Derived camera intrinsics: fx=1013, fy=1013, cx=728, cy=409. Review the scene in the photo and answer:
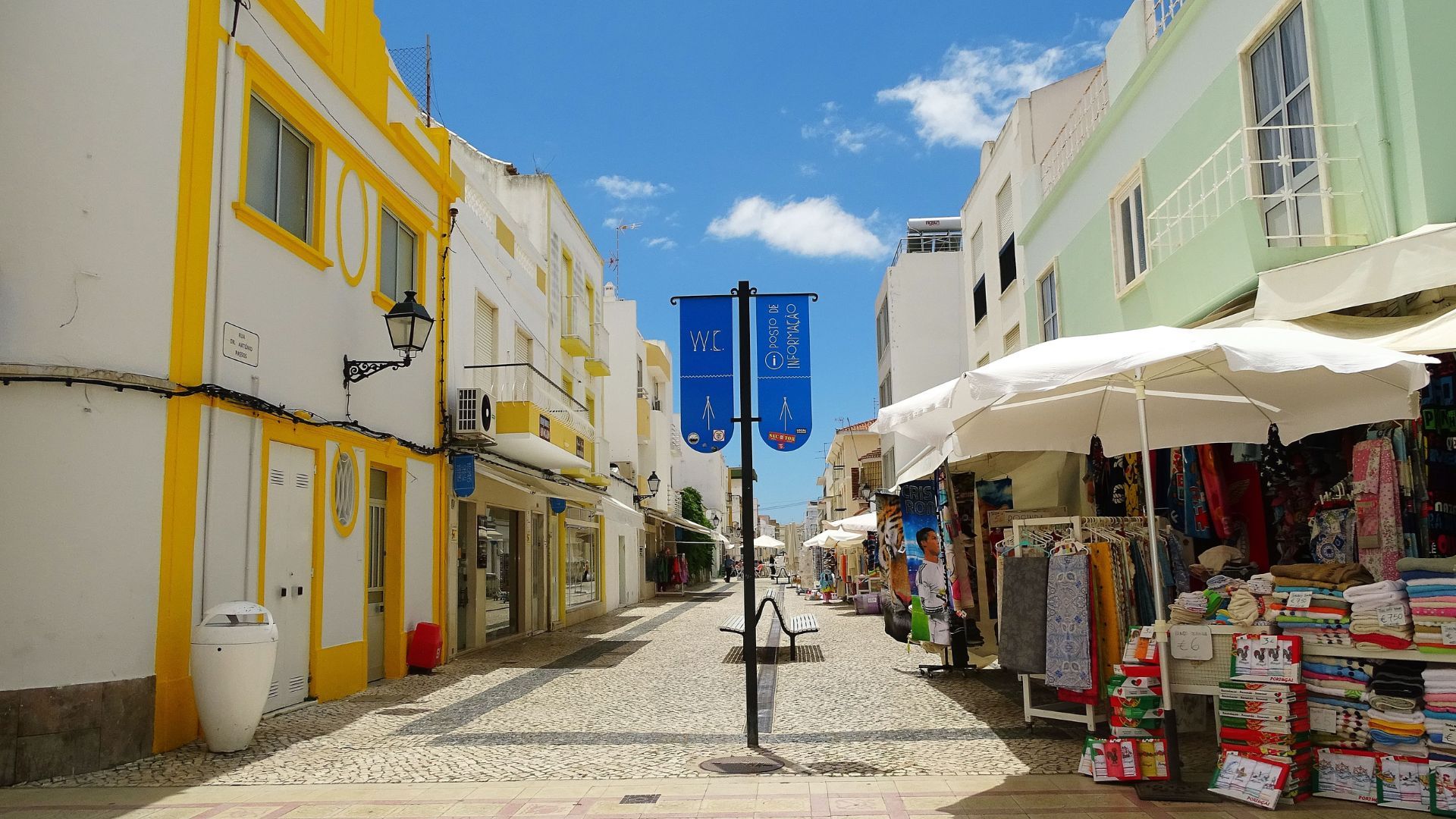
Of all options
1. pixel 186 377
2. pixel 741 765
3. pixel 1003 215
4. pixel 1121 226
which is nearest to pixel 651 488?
pixel 1003 215

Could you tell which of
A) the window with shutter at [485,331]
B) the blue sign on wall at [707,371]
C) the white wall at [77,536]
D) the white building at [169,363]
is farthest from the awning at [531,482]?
the blue sign on wall at [707,371]

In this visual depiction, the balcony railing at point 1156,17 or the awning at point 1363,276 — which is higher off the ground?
the balcony railing at point 1156,17

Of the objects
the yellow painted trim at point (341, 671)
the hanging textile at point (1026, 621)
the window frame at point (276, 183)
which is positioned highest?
the window frame at point (276, 183)

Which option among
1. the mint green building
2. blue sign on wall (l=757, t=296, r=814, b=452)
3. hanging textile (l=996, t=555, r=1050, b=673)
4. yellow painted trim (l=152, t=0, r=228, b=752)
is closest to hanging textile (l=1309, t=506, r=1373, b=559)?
the mint green building

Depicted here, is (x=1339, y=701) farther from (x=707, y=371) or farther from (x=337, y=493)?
(x=337, y=493)

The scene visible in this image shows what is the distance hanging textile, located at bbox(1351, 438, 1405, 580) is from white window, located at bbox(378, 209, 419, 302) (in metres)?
9.90

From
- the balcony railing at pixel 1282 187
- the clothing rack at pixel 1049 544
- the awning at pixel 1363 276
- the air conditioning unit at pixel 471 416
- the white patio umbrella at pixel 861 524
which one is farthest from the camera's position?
the white patio umbrella at pixel 861 524

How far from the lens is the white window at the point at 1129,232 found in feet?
38.1

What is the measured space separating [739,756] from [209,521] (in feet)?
15.1

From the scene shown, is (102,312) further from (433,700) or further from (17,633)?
(433,700)

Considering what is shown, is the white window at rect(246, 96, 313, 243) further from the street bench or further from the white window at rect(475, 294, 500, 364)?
the street bench

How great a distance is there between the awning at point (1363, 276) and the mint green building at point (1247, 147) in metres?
0.14

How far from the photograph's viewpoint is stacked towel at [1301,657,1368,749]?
5531 mm

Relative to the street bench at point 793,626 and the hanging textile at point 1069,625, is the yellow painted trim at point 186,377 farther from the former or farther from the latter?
the street bench at point 793,626
